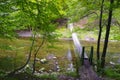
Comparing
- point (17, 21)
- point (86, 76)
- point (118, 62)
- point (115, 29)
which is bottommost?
point (118, 62)

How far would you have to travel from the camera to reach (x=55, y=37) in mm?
11242

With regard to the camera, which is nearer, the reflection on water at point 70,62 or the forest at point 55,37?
the forest at point 55,37

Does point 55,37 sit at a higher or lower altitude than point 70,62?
higher

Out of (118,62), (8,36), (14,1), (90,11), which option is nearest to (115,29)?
(90,11)

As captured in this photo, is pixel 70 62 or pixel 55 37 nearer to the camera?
pixel 55 37

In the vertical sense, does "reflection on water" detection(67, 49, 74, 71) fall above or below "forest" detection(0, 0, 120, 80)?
below

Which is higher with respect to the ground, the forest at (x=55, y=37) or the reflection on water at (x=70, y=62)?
the forest at (x=55, y=37)

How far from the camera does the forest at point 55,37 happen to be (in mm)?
9156

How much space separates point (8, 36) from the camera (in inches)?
392

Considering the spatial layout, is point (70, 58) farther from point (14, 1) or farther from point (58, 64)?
point (14, 1)

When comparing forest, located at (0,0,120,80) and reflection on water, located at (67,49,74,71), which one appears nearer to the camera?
forest, located at (0,0,120,80)

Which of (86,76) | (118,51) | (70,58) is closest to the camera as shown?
(86,76)

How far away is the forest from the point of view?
916cm

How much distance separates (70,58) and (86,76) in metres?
6.98
